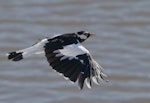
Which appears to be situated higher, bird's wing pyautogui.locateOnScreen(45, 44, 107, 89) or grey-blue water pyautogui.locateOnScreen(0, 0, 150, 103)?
grey-blue water pyautogui.locateOnScreen(0, 0, 150, 103)

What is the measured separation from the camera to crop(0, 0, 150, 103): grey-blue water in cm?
839

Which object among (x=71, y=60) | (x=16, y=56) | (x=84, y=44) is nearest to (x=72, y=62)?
(x=71, y=60)

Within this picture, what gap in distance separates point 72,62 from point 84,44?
2882mm

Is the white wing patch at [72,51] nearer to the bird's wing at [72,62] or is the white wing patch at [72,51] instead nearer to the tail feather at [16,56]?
the bird's wing at [72,62]

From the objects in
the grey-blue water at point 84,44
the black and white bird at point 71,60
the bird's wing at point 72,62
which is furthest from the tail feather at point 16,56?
the grey-blue water at point 84,44

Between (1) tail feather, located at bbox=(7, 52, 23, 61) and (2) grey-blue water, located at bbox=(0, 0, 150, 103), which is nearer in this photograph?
(1) tail feather, located at bbox=(7, 52, 23, 61)

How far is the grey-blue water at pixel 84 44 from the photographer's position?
8.39 meters

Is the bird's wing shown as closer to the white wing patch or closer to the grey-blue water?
the white wing patch

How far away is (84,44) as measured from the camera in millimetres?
9164

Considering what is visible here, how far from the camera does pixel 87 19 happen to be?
32.1ft

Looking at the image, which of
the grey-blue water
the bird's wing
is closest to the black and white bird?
the bird's wing

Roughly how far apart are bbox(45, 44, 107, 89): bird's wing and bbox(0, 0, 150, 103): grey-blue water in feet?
6.58

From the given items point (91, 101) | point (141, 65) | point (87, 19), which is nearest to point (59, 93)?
point (91, 101)

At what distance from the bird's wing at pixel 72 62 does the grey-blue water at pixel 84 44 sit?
6.58 feet
